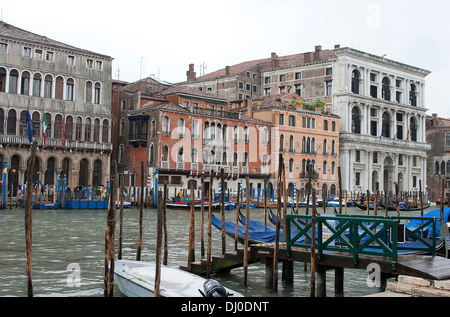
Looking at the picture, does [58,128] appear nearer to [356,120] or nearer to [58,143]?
[58,143]

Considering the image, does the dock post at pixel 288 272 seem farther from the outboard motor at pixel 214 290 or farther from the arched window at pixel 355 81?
the arched window at pixel 355 81

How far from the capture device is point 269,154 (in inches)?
1446

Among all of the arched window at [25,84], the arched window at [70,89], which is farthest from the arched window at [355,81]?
the arched window at [25,84]

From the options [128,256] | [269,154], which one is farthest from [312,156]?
[128,256]

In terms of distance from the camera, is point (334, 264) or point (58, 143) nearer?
point (334, 264)

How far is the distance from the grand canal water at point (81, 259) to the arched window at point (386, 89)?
2883 centimetres

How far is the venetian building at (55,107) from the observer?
91.8 feet

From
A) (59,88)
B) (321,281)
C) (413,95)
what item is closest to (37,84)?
(59,88)

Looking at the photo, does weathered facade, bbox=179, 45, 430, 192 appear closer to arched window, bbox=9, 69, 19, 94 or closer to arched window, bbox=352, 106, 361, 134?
arched window, bbox=352, 106, 361, 134

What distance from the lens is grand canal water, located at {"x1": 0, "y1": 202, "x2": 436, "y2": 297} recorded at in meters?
9.22

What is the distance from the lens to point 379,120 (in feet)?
146

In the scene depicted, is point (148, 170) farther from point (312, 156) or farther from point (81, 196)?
point (312, 156)

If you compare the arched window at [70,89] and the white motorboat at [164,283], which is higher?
the arched window at [70,89]

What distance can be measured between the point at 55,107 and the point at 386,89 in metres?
26.8
